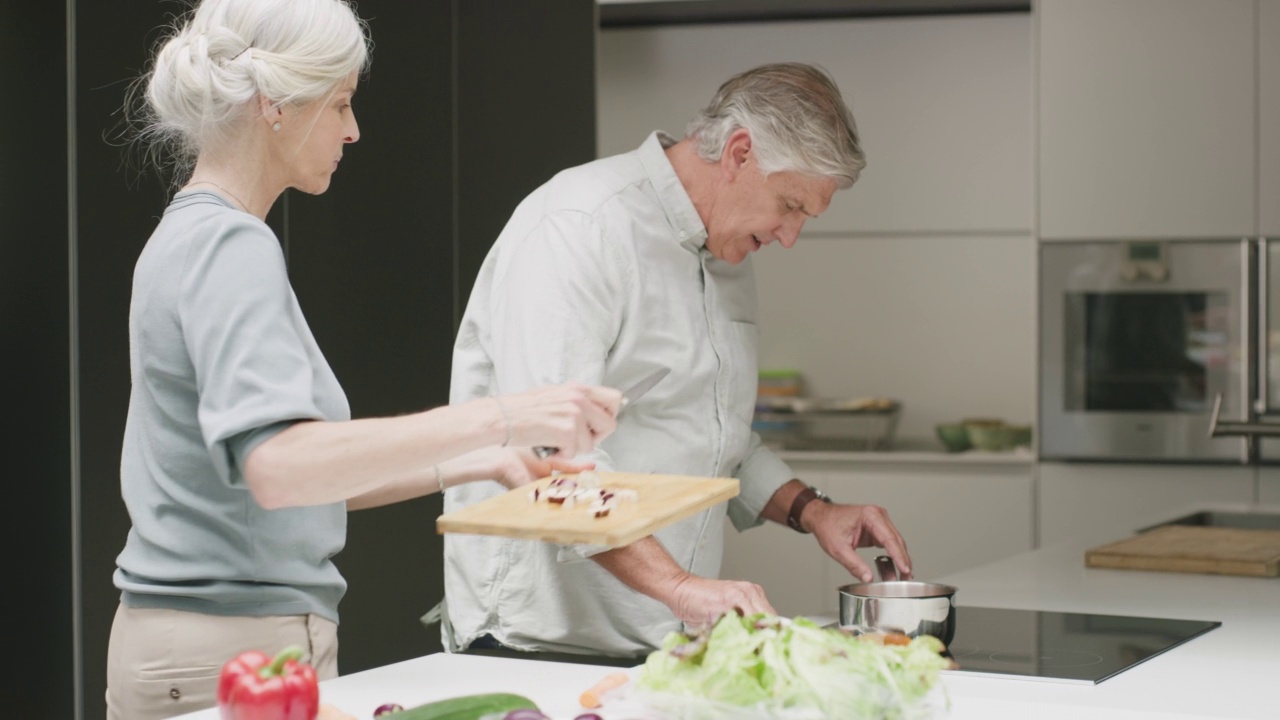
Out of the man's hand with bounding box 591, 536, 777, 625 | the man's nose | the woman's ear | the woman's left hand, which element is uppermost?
the woman's ear

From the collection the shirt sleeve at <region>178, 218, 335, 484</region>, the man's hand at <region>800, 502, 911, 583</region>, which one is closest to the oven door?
the man's hand at <region>800, 502, 911, 583</region>

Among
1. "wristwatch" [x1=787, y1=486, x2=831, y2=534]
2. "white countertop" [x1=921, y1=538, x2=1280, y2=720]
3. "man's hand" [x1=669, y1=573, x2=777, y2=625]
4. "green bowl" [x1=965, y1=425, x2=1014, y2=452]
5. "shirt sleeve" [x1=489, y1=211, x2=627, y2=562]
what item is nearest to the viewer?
"white countertop" [x1=921, y1=538, x2=1280, y2=720]

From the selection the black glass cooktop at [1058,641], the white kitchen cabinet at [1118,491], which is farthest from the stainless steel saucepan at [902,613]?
the white kitchen cabinet at [1118,491]

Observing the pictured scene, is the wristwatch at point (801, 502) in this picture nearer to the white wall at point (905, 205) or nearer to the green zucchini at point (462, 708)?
the green zucchini at point (462, 708)

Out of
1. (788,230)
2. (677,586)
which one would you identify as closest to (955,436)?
(788,230)

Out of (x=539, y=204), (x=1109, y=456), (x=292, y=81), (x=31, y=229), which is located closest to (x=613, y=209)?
(x=539, y=204)

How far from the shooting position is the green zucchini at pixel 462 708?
1.20 m

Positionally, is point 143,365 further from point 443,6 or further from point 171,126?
point 443,6

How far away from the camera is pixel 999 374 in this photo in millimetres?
4891

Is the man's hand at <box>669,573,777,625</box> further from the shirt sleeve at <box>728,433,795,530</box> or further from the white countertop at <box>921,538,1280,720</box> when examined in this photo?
the shirt sleeve at <box>728,433,795,530</box>

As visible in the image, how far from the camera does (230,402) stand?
4.27ft

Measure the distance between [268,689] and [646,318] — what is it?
1042 mm

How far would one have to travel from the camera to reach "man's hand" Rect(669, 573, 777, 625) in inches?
66.9

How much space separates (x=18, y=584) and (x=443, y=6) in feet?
4.98
